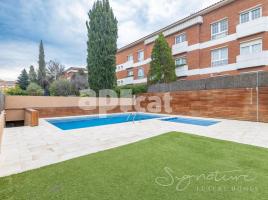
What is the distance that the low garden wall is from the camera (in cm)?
980

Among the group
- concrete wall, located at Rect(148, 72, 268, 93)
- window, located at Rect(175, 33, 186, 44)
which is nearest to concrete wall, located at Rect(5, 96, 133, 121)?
concrete wall, located at Rect(148, 72, 268, 93)

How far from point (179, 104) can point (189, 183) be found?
11.7 meters

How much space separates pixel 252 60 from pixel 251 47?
122cm

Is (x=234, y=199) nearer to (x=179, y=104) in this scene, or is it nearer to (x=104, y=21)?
(x=179, y=104)

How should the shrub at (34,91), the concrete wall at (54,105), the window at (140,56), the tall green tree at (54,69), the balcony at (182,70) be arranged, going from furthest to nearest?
the tall green tree at (54,69) → the window at (140,56) → the shrub at (34,91) → the balcony at (182,70) → the concrete wall at (54,105)

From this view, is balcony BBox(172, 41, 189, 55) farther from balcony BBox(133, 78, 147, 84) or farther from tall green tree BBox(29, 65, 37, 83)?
tall green tree BBox(29, 65, 37, 83)

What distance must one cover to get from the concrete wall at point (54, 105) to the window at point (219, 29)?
10799 mm

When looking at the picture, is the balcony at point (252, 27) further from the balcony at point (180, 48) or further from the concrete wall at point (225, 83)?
the concrete wall at point (225, 83)

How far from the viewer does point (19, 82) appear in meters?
35.5

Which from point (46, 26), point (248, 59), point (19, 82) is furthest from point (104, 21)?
point (19, 82)

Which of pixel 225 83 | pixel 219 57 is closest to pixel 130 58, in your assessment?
pixel 219 57

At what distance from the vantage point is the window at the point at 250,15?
13.2 metres

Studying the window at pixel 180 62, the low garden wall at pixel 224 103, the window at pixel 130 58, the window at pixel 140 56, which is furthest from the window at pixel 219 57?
the window at pixel 130 58

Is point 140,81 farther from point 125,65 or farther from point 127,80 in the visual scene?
point 125,65
